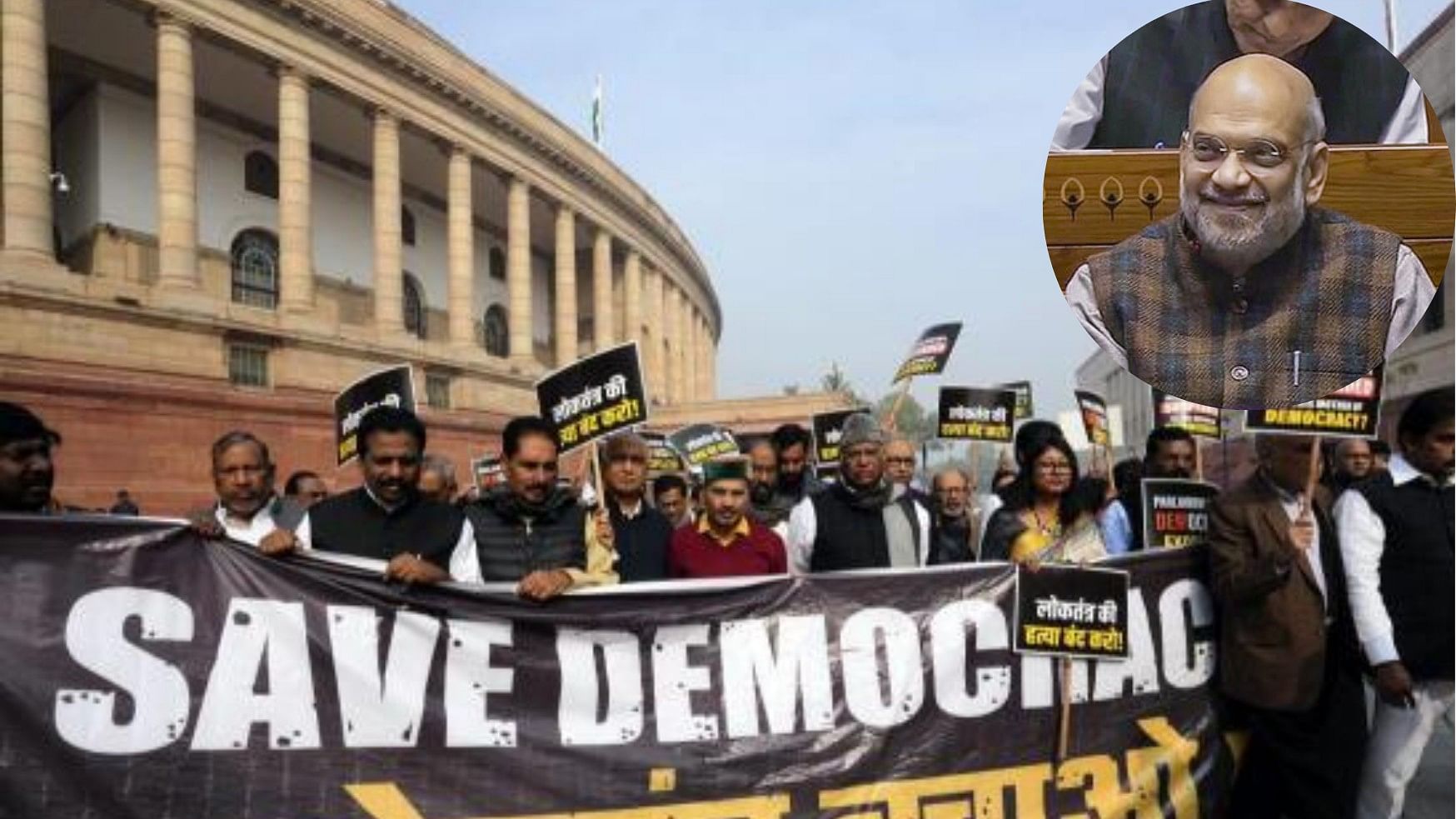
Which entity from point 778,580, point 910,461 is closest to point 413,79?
point 910,461

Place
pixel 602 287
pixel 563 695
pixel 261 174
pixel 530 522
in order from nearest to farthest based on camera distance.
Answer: pixel 563 695 → pixel 530 522 → pixel 261 174 → pixel 602 287

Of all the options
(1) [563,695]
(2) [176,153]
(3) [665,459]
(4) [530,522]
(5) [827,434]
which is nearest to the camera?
(1) [563,695]

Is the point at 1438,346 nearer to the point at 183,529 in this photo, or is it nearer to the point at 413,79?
the point at 413,79

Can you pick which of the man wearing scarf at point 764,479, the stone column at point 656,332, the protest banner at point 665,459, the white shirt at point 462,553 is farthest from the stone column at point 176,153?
the stone column at point 656,332

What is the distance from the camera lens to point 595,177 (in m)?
36.4

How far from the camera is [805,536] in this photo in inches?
191

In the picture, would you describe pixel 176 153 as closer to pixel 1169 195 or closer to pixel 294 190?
pixel 294 190

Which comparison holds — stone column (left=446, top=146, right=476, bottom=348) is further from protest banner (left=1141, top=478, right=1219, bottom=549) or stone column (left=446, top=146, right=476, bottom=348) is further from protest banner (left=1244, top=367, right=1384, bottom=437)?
protest banner (left=1244, top=367, right=1384, bottom=437)

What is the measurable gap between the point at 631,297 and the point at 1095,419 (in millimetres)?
32435

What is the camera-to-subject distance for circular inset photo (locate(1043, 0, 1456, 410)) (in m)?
3.04

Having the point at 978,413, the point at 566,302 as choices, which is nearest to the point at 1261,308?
the point at 978,413

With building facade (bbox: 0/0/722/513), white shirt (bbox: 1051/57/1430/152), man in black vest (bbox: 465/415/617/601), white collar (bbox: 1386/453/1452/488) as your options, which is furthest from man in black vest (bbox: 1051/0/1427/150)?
building facade (bbox: 0/0/722/513)

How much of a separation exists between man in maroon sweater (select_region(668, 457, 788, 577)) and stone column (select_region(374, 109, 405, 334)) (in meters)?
23.4

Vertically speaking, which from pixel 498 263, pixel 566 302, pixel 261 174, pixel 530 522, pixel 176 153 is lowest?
pixel 530 522
